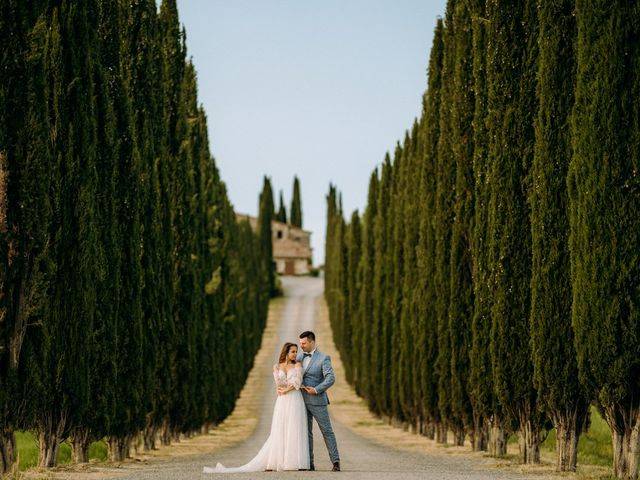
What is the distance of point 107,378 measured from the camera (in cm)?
1580

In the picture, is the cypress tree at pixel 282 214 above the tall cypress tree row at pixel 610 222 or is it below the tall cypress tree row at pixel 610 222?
above

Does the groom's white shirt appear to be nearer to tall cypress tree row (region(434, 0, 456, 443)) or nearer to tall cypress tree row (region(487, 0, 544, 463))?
tall cypress tree row (region(487, 0, 544, 463))

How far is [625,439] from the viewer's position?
12562mm

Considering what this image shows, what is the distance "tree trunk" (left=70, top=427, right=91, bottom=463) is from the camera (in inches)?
615

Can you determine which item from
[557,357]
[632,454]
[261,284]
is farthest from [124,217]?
[261,284]

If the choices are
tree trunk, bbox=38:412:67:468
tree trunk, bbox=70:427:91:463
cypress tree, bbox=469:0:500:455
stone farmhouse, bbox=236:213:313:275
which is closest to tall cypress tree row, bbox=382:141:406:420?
cypress tree, bbox=469:0:500:455

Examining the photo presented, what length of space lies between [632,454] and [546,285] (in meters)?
2.79

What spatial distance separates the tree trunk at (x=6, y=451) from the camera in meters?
12.5

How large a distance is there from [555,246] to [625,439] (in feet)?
9.63

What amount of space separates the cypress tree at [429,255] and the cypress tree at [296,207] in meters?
102

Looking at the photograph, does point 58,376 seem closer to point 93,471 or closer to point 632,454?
point 93,471

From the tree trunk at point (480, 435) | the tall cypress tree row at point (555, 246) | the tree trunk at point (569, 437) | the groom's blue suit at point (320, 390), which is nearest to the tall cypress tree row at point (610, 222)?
the tall cypress tree row at point (555, 246)

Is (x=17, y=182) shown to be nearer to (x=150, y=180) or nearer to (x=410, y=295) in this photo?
(x=150, y=180)

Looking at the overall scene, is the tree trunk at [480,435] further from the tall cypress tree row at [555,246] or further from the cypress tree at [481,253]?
the tall cypress tree row at [555,246]
